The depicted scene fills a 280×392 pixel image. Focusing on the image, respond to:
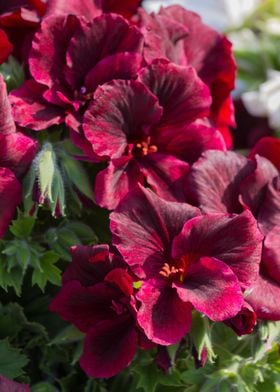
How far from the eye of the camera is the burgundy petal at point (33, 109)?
40.0 inches

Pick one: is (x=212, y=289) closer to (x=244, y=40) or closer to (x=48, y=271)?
(x=48, y=271)

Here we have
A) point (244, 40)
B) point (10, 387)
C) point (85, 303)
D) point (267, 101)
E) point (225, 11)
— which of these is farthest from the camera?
point (225, 11)

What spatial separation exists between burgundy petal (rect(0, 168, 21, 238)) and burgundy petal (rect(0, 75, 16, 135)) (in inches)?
1.9

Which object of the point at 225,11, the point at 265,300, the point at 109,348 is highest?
the point at 265,300

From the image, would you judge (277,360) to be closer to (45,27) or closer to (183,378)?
(183,378)

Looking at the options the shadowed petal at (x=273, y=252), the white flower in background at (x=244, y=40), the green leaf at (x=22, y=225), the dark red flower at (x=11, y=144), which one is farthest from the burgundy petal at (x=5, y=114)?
the white flower in background at (x=244, y=40)

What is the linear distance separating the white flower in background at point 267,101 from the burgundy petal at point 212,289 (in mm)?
816

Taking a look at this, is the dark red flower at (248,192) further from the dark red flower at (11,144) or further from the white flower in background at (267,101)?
the white flower in background at (267,101)

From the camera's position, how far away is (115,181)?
1013 mm

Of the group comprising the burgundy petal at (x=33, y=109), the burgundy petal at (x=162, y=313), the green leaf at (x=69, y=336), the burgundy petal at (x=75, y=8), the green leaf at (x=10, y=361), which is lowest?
the green leaf at (x=10, y=361)

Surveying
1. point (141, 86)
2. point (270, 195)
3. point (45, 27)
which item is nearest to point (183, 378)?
point (270, 195)

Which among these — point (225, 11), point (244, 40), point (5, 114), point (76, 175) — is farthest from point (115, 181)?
point (225, 11)

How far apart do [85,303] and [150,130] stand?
0.24 metres

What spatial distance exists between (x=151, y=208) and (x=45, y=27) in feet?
0.88
